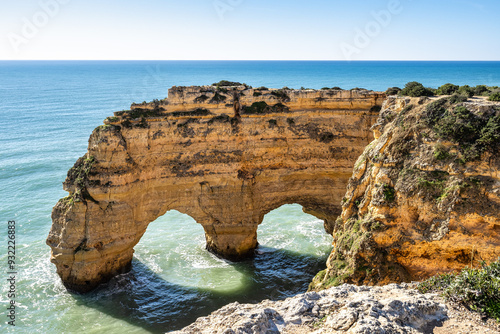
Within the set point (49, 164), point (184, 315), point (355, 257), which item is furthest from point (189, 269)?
point (49, 164)

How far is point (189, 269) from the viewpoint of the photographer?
90.0ft

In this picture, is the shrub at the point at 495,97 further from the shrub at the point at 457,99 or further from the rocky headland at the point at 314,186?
the shrub at the point at 457,99

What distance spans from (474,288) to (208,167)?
1889cm

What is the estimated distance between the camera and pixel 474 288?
9914 mm

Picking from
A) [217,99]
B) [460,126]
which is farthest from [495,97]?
[217,99]

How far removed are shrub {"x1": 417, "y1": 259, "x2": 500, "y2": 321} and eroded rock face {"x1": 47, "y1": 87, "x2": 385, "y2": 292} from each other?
1717 centimetres

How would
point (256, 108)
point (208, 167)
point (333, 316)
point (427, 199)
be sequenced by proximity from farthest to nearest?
point (208, 167), point (256, 108), point (427, 199), point (333, 316)

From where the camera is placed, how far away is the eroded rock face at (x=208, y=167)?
955 inches

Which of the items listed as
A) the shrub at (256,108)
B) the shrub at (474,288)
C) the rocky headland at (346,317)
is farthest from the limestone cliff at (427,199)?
the shrub at (256,108)

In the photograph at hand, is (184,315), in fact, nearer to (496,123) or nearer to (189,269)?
(189,269)

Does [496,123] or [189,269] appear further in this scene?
[189,269]

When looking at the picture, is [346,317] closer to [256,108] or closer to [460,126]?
[460,126]

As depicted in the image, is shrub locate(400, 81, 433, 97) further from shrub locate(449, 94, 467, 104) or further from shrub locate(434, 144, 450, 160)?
shrub locate(434, 144, 450, 160)

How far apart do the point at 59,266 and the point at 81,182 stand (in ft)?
16.4
